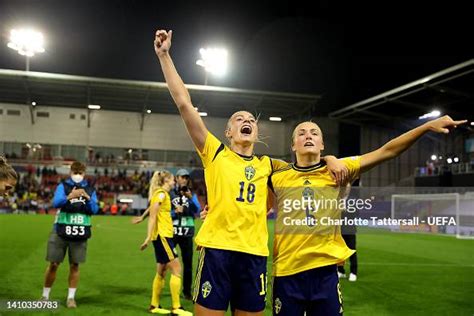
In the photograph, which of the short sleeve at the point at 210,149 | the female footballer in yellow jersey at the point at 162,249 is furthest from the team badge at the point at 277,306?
the female footballer in yellow jersey at the point at 162,249

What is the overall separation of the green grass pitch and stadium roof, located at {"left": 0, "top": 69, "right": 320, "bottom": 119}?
19494 mm

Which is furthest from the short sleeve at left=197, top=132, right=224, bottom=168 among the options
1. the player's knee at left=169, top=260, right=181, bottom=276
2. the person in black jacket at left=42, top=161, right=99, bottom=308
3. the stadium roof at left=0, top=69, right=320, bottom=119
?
the stadium roof at left=0, top=69, right=320, bottom=119

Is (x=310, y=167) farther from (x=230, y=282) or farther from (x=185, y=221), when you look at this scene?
(x=185, y=221)

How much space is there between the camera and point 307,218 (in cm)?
372

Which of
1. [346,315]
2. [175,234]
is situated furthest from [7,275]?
[346,315]

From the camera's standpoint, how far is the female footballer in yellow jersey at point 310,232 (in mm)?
3486

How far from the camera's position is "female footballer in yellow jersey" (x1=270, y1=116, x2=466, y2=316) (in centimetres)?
349

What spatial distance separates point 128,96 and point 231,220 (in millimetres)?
36690

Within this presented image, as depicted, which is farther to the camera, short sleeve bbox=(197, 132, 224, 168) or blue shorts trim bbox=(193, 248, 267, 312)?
short sleeve bbox=(197, 132, 224, 168)

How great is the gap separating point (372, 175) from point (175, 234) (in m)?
39.5

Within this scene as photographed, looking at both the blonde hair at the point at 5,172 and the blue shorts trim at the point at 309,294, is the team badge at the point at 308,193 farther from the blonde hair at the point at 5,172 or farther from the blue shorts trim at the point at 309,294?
the blonde hair at the point at 5,172

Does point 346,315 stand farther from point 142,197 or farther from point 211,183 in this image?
point 142,197

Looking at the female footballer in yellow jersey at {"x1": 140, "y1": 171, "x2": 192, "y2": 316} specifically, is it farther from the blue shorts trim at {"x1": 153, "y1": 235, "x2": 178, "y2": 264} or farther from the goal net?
the goal net

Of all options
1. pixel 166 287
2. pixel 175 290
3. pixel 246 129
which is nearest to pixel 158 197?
pixel 175 290
